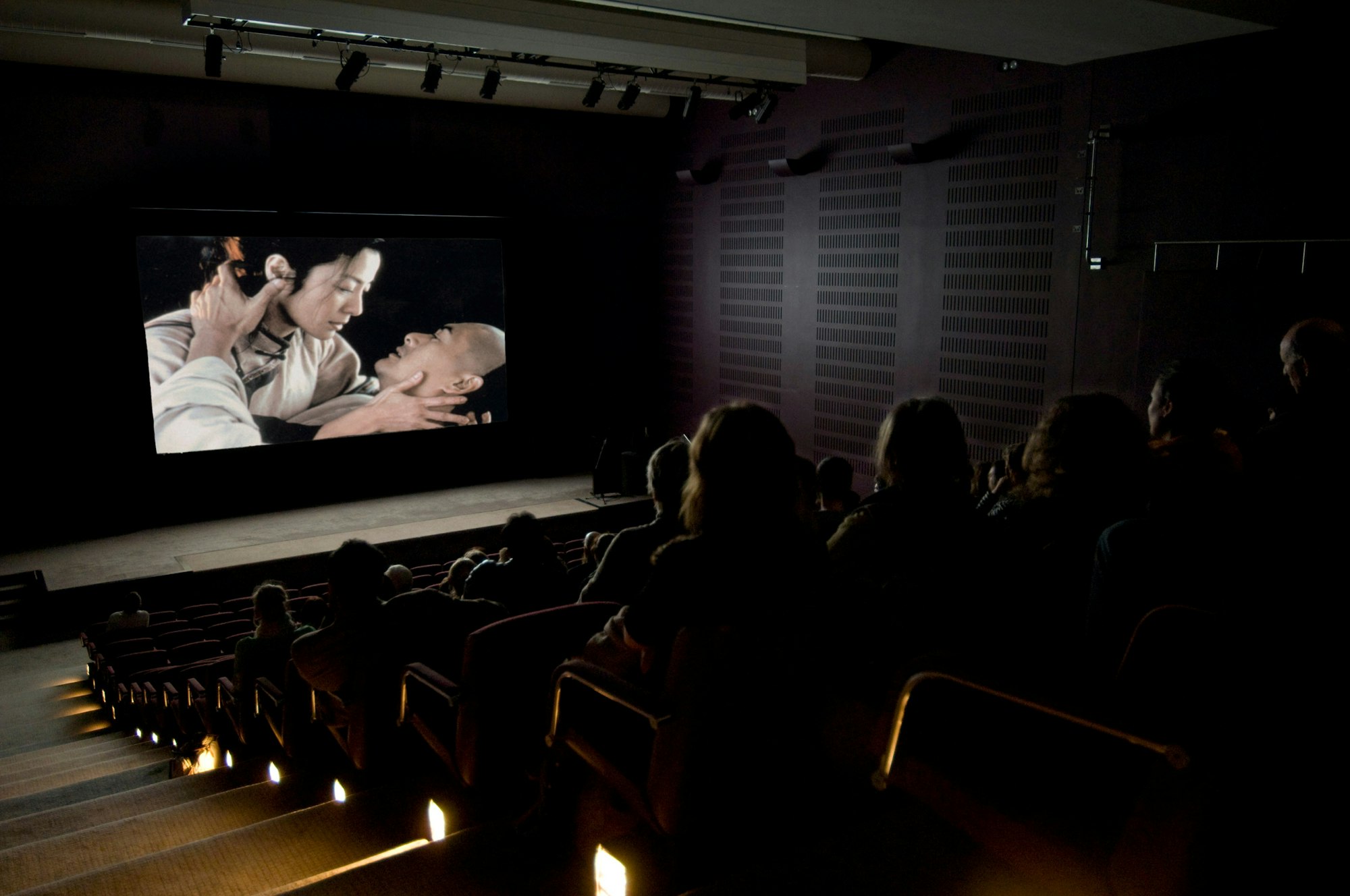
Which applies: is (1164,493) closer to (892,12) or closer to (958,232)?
(892,12)

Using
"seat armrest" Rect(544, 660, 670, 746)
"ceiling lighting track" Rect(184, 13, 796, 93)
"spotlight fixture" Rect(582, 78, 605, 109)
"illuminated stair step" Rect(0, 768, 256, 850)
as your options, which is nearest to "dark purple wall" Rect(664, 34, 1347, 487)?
"ceiling lighting track" Rect(184, 13, 796, 93)

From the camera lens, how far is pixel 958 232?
753 centimetres

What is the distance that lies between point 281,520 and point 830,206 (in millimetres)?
5864

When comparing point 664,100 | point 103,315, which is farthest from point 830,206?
point 103,315

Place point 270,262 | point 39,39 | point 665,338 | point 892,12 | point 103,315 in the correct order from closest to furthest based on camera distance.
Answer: point 892,12 < point 39,39 < point 103,315 < point 270,262 < point 665,338

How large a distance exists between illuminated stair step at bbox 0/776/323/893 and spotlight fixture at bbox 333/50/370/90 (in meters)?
5.51

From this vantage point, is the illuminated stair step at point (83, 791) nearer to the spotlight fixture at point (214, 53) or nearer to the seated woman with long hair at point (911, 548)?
the seated woman with long hair at point (911, 548)

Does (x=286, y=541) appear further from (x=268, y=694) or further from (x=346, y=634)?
(x=346, y=634)

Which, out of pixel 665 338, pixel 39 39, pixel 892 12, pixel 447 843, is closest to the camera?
pixel 447 843

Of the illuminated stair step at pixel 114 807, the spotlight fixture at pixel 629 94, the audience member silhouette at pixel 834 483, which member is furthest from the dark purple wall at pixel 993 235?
the illuminated stair step at pixel 114 807

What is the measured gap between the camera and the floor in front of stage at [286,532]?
24.8 feet

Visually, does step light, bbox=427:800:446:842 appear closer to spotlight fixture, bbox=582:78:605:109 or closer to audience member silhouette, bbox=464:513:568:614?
audience member silhouette, bbox=464:513:568:614

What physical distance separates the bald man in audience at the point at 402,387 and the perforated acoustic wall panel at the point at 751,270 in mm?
2440

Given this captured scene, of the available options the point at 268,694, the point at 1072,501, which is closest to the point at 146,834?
the point at 268,694
